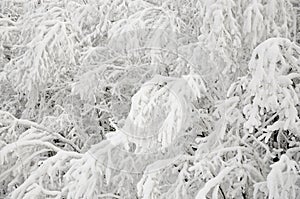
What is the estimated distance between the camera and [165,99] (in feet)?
14.5

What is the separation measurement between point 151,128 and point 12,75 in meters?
3.35

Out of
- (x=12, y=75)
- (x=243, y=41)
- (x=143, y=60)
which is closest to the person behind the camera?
(x=243, y=41)

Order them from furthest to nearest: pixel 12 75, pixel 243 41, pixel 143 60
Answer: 1. pixel 12 75
2. pixel 143 60
3. pixel 243 41

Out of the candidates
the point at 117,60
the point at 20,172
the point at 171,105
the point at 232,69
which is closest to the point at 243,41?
the point at 232,69

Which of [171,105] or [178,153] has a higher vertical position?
[171,105]

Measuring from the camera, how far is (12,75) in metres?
7.03

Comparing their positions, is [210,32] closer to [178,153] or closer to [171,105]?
[171,105]

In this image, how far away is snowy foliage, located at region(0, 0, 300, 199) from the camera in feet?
13.4

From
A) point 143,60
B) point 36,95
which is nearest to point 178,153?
point 143,60

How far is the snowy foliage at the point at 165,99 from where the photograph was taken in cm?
409

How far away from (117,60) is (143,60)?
454mm

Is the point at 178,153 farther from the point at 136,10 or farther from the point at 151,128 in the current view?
the point at 136,10

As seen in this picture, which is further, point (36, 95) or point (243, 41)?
point (36, 95)

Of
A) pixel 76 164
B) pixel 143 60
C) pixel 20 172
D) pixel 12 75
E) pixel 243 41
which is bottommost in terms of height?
pixel 20 172
